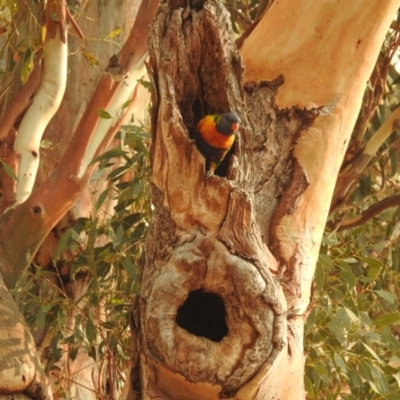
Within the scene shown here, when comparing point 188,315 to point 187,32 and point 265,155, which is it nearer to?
point 265,155

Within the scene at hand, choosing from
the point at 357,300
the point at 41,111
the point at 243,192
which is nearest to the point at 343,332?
the point at 357,300

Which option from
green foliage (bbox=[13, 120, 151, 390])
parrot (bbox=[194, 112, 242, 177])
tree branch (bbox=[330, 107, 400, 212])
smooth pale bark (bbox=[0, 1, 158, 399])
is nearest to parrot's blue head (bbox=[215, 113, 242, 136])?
parrot (bbox=[194, 112, 242, 177])

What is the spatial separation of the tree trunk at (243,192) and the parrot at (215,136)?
0.07 ft

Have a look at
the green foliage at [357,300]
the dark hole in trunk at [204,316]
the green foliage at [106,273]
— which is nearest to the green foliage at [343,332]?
the green foliage at [357,300]

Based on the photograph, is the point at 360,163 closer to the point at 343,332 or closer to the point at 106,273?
the point at 343,332

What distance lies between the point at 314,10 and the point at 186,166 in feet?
2.15

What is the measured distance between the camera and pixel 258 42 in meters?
2.14

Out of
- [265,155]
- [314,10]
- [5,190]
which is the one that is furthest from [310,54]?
[5,190]

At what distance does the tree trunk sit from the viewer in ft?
5.12

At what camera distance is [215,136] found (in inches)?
63.4

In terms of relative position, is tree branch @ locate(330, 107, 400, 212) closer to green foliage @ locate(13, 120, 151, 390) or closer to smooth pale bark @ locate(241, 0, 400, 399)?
green foliage @ locate(13, 120, 151, 390)

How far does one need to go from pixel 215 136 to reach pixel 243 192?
12 cm

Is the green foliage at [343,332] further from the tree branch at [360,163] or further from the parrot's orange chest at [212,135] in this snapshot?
the parrot's orange chest at [212,135]

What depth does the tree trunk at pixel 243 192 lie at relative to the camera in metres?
1.56
